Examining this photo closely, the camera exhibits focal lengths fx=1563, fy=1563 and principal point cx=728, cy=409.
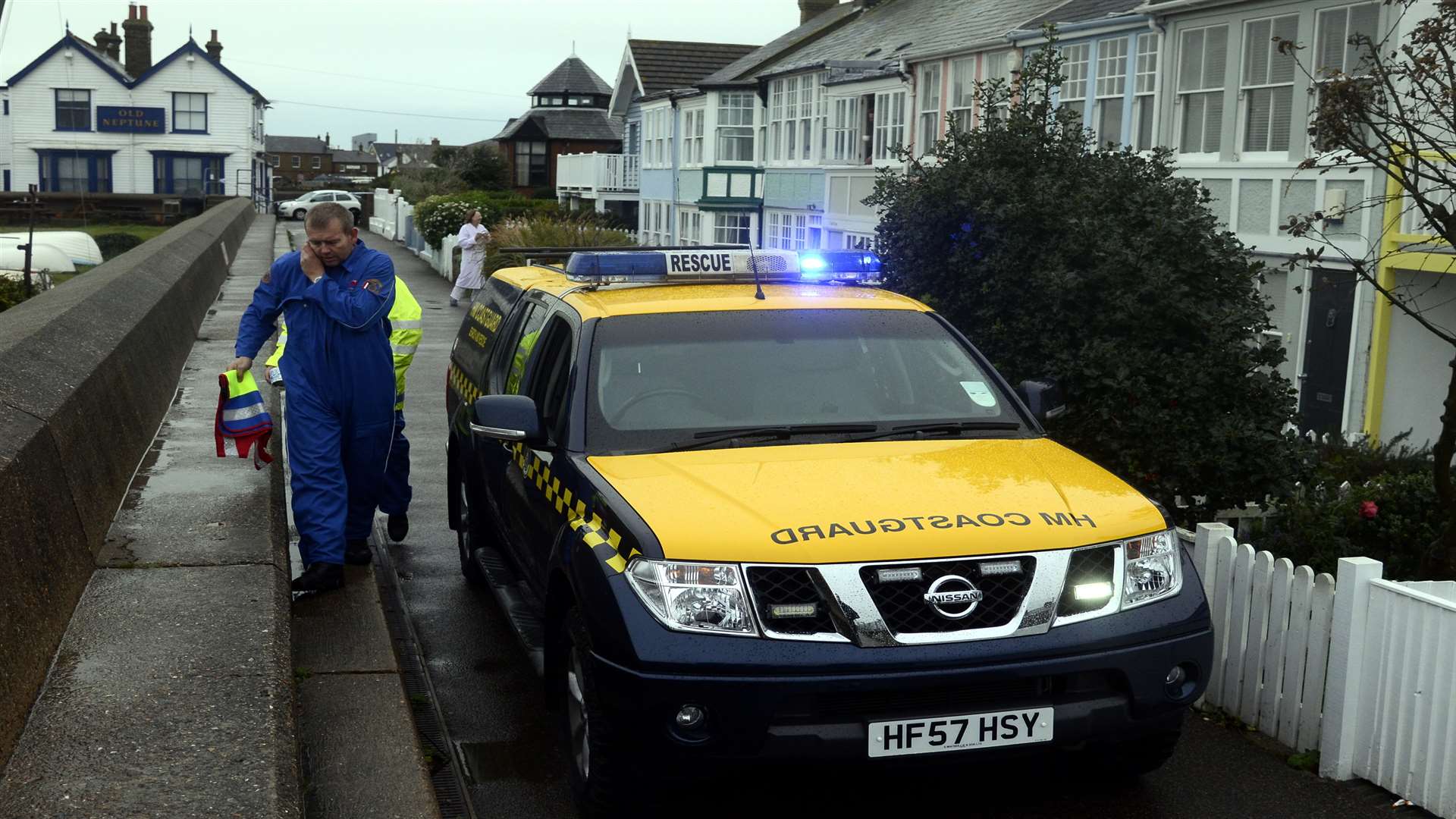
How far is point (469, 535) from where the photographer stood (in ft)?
25.8

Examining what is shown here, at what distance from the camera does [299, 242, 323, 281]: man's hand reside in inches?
261

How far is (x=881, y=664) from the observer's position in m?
4.33

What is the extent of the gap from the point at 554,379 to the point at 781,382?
94 cm

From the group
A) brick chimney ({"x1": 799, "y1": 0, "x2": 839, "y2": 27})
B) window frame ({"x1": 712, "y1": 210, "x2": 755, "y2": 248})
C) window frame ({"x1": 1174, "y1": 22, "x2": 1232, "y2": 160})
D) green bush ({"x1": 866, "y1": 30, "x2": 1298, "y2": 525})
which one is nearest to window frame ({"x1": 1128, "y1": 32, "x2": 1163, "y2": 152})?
window frame ({"x1": 1174, "y1": 22, "x2": 1232, "y2": 160})

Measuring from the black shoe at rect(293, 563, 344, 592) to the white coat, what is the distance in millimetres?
19868

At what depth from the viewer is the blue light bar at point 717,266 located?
6.71m

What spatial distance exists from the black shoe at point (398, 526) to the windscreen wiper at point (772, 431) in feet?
10.3

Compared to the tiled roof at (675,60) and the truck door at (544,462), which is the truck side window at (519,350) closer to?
the truck door at (544,462)

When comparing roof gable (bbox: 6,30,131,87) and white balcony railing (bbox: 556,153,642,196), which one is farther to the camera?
roof gable (bbox: 6,30,131,87)

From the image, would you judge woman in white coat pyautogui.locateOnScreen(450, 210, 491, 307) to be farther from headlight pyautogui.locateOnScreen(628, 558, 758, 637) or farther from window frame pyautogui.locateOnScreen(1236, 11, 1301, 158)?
headlight pyautogui.locateOnScreen(628, 558, 758, 637)

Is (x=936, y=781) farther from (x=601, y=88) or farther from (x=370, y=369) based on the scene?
(x=601, y=88)

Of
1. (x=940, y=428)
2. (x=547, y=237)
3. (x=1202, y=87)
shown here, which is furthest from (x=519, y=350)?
(x=547, y=237)

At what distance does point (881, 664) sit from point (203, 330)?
1239 centimetres

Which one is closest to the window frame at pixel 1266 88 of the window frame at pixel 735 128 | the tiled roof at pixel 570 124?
the window frame at pixel 735 128
